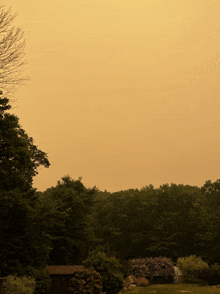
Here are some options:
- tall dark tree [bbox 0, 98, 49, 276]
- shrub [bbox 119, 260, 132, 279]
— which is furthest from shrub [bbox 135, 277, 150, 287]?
tall dark tree [bbox 0, 98, 49, 276]

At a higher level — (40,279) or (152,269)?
(40,279)

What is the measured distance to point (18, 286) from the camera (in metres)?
25.5

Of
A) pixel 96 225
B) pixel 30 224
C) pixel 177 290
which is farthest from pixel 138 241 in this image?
pixel 30 224

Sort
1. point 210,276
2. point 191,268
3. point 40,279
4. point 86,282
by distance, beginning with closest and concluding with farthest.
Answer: point 86,282, point 40,279, point 210,276, point 191,268

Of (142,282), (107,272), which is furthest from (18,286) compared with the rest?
(142,282)

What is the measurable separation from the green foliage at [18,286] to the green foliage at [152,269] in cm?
1961

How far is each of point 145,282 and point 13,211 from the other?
745 inches

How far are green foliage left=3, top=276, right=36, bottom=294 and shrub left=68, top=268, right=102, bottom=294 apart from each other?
3.36 m

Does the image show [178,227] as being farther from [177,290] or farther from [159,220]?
[177,290]

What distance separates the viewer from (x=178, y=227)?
2435 inches

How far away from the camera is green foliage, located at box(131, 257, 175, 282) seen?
43000 millimetres

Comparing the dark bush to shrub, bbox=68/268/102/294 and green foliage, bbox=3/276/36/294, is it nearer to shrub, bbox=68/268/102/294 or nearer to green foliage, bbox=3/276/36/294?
shrub, bbox=68/268/102/294

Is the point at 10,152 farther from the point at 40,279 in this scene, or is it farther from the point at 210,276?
the point at 210,276

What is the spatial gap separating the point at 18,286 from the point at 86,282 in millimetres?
5474
